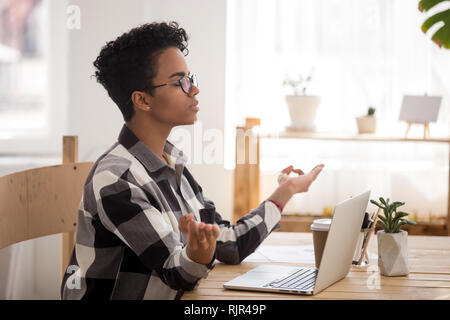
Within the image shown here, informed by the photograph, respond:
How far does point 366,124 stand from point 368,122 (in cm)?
1

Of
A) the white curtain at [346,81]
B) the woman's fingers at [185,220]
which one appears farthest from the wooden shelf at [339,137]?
the woman's fingers at [185,220]

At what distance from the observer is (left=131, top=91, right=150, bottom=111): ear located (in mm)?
1383

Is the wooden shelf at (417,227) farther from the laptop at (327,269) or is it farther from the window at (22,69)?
the laptop at (327,269)

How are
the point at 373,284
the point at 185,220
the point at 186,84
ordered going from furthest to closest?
the point at 186,84
the point at 373,284
the point at 185,220

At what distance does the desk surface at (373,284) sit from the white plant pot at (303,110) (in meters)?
1.40

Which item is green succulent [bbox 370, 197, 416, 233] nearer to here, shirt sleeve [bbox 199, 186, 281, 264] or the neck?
shirt sleeve [bbox 199, 186, 281, 264]

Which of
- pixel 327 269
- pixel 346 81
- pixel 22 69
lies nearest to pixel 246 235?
pixel 327 269

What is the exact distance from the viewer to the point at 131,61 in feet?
4.53

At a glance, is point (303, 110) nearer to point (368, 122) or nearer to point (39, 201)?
point (368, 122)

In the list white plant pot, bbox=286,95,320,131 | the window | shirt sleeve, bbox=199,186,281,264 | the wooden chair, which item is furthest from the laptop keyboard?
the window

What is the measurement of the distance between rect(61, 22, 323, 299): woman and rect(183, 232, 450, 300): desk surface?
0.17ft
